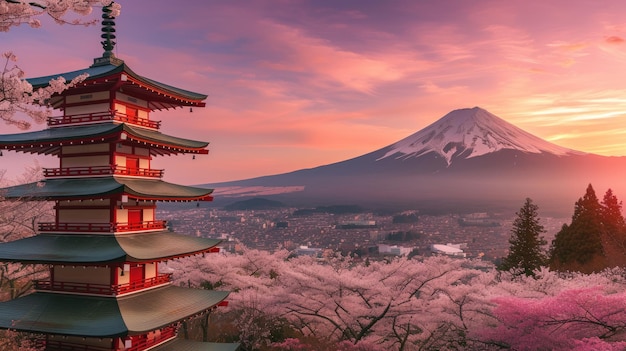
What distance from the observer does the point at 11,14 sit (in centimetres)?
705

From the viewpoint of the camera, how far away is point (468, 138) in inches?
6186

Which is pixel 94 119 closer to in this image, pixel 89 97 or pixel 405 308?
pixel 89 97

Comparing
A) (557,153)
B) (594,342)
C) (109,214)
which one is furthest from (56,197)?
(557,153)

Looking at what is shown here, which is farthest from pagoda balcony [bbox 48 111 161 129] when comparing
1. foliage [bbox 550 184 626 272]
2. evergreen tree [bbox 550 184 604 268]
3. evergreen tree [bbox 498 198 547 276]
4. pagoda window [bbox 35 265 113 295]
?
evergreen tree [bbox 550 184 604 268]

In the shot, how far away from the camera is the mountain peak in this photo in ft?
507

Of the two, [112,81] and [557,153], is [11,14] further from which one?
[557,153]

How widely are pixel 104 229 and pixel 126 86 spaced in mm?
4713

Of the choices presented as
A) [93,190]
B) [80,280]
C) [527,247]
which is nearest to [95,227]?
[93,190]

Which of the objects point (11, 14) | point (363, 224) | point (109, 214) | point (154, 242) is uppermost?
point (11, 14)

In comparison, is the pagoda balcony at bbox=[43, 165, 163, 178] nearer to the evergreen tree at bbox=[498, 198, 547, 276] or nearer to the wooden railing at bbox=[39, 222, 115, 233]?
the wooden railing at bbox=[39, 222, 115, 233]

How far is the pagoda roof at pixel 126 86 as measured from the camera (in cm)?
1420

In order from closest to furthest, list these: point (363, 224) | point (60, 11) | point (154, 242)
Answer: point (60, 11) → point (154, 242) → point (363, 224)

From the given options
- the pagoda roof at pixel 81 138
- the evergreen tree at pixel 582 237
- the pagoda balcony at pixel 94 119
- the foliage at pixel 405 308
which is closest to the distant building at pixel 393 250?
the evergreen tree at pixel 582 237

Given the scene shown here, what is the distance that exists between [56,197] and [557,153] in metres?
191
